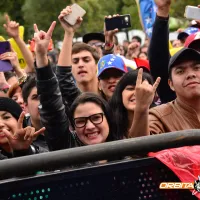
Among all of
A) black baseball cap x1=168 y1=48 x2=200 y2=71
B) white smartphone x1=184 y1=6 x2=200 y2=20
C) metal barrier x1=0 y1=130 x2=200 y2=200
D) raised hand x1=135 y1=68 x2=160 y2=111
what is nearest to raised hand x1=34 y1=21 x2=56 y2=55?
raised hand x1=135 y1=68 x2=160 y2=111

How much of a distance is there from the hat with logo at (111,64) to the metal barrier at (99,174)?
2.59 metres

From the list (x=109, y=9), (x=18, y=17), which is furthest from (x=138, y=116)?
(x=18, y=17)

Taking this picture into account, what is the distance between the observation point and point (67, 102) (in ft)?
13.9

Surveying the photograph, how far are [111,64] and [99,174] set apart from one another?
266cm

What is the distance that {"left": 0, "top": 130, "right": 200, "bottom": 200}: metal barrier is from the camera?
77.6 inches

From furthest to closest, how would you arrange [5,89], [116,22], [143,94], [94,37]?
[94,37], [116,22], [5,89], [143,94]

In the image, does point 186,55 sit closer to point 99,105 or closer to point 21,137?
point 99,105

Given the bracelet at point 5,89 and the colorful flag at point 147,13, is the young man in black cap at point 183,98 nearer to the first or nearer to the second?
the bracelet at point 5,89

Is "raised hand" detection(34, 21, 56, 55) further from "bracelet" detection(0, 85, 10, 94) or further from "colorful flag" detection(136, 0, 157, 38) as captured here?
"colorful flag" detection(136, 0, 157, 38)

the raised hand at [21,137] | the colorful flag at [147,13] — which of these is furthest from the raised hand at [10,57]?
the raised hand at [21,137]

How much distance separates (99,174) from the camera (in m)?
2.14

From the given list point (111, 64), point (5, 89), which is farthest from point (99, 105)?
point (5, 89)

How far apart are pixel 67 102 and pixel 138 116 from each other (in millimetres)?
1380

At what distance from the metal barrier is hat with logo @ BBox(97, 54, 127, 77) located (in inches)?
102
